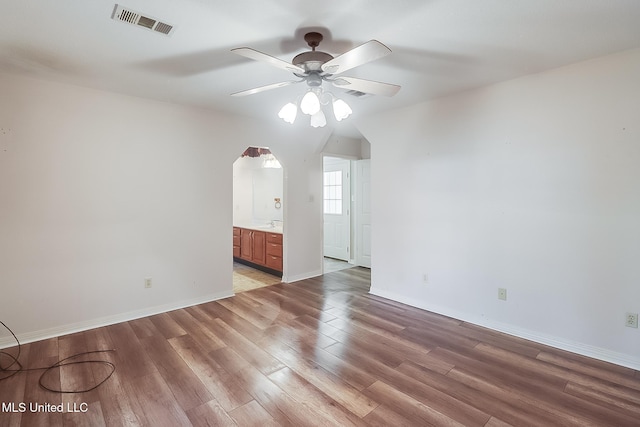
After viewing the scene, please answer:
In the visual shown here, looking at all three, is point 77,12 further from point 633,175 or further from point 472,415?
point 633,175

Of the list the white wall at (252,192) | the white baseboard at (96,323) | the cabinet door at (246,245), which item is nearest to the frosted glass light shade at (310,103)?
the white baseboard at (96,323)

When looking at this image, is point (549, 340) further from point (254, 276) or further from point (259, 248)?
point (259, 248)

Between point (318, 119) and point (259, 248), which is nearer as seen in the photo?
point (318, 119)

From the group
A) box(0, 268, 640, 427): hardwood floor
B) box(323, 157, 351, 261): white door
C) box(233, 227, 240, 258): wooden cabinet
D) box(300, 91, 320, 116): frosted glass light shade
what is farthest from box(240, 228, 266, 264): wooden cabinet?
box(300, 91, 320, 116): frosted glass light shade

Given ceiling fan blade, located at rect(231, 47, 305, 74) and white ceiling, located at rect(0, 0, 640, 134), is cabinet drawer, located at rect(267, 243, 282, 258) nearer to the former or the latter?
white ceiling, located at rect(0, 0, 640, 134)

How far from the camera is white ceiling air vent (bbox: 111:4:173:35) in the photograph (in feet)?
6.15

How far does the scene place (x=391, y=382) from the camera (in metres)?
2.25

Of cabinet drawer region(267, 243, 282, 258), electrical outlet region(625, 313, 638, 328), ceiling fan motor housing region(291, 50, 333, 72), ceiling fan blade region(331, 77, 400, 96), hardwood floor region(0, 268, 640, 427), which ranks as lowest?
hardwood floor region(0, 268, 640, 427)

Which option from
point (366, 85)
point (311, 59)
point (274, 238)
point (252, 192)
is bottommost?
point (274, 238)

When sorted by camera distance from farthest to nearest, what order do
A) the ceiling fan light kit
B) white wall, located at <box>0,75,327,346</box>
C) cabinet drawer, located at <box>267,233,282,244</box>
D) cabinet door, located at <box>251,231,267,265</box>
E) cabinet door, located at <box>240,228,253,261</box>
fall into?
cabinet door, located at <box>240,228,253,261</box>, cabinet door, located at <box>251,231,267,265</box>, cabinet drawer, located at <box>267,233,282,244</box>, white wall, located at <box>0,75,327,346</box>, the ceiling fan light kit

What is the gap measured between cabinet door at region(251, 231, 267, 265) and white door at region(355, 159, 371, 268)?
72.8 inches

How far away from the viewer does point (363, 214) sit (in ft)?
19.5

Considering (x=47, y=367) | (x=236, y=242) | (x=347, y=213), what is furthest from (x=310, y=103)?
(x=236, y=242)

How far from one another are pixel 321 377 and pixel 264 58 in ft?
7.40
